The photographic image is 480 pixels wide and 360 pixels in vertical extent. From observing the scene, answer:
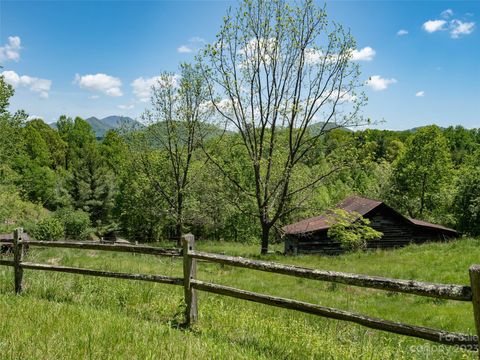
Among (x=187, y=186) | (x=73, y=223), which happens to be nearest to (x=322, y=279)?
(x=187, y=186)

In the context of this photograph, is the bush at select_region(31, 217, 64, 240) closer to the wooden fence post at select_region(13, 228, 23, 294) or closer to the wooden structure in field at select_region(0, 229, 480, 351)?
the wooden fence post at select_region(13, 228, 23, 294)

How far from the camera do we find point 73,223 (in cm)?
4181

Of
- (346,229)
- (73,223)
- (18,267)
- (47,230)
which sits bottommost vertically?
(47,230)

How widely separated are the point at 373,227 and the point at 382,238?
4.61 ft

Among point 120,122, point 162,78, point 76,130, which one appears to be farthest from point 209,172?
point 76,130

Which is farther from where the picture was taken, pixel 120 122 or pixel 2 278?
pixel 120 122

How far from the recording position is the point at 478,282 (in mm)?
3945

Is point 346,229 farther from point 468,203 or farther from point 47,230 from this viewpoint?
point 47,230

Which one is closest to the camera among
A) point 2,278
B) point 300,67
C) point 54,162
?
point 2,278

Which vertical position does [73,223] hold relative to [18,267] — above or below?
below

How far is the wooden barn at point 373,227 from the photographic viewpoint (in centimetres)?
3216

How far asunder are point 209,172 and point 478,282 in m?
26.7

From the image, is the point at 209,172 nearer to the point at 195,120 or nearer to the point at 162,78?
the point at 195,120

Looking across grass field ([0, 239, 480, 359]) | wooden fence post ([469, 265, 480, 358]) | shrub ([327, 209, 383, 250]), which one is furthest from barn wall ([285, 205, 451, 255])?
wooden fence post ([469, 265, 480, 358])
